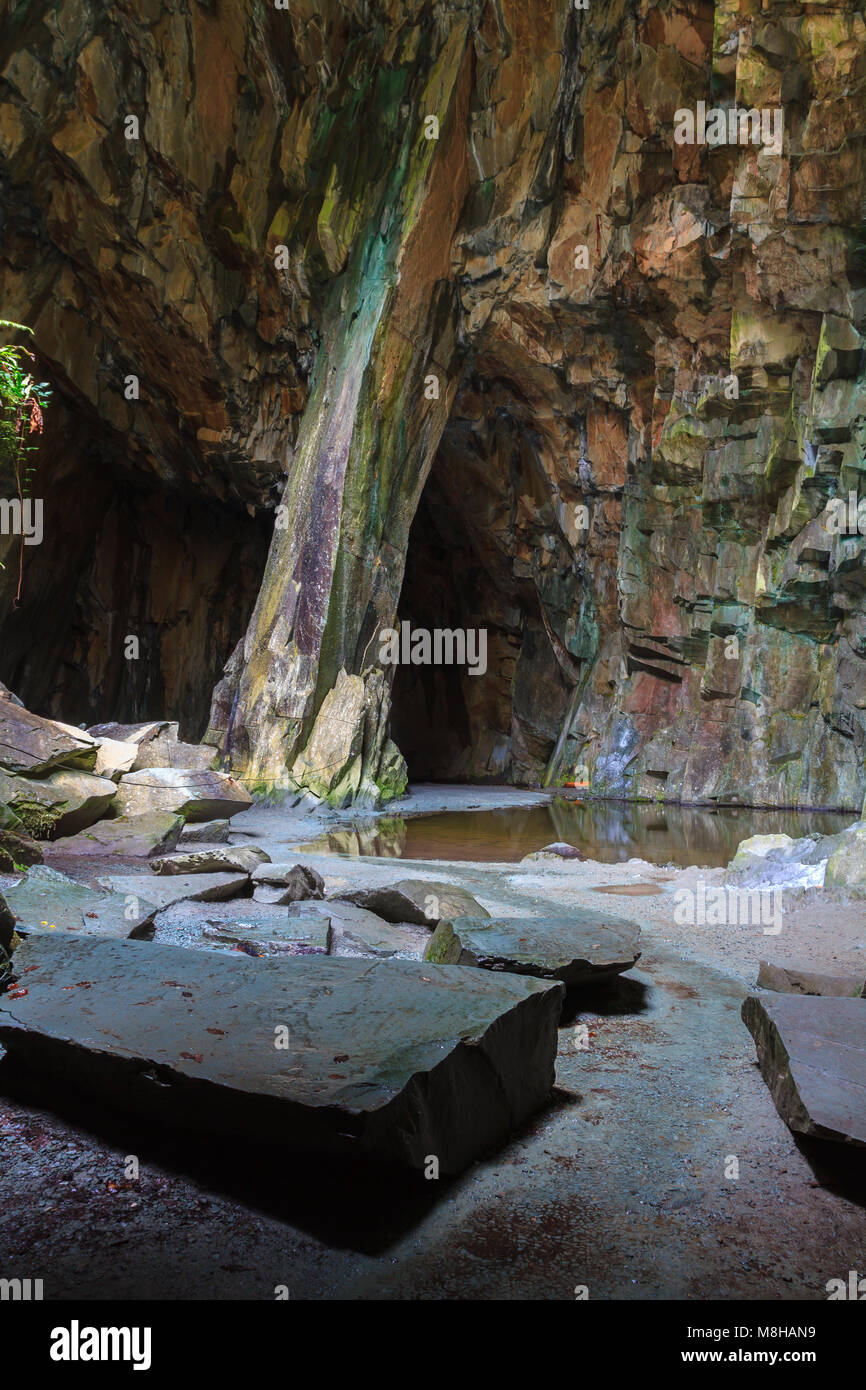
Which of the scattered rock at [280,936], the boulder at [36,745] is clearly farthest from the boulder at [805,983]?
the boulder at [36,745]

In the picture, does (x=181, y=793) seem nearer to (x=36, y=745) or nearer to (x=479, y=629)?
(x=36, y=745)

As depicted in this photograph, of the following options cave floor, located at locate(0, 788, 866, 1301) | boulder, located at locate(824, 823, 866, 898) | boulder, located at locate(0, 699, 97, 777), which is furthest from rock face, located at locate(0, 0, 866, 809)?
cave floor, located at locate(0, 788, 866, 1301)

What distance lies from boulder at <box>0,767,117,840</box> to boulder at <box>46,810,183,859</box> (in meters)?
0.12

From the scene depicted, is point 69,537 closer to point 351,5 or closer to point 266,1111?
point 351,5

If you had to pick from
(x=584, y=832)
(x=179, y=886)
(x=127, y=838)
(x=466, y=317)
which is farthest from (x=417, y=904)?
(x=466, y=317)

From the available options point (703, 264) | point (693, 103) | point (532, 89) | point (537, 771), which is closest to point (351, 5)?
point (532, 89)

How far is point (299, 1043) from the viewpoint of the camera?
202 centimetres

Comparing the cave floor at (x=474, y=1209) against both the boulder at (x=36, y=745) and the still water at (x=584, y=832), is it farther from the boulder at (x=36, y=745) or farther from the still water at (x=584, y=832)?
the still water at (x=584, y=832)

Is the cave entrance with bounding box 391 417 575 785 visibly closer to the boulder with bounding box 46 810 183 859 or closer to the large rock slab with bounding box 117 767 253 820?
the large rock slab with bounding box 117 767 253 820

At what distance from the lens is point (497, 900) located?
17.1ft

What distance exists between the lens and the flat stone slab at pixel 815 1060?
1.91 m

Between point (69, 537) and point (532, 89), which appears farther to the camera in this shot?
point (69, 537)

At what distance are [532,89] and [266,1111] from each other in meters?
19.0

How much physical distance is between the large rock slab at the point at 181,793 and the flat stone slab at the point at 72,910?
12.5ft
